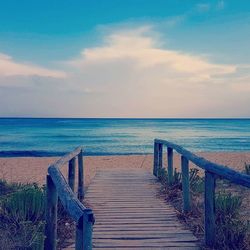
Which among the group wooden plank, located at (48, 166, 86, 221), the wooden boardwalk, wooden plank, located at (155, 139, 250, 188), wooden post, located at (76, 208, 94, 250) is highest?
wooden plank, located at (155, 139, 250, 188)

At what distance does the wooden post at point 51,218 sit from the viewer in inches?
160

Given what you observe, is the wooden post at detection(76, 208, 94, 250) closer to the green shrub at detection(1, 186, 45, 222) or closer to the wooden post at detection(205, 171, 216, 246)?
the wooden post at detection(205, 171, 216, 246)

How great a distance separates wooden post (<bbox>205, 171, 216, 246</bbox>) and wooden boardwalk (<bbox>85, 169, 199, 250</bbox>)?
0.19 m

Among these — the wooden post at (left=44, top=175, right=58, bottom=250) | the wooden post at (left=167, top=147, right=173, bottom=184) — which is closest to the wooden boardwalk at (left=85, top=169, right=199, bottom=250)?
the wooden post at (left=167, top=147, right=173, bottom=184)

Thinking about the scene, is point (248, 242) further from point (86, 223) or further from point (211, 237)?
point (86, 223)

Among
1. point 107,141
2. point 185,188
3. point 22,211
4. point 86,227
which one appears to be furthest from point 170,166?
point 107,141

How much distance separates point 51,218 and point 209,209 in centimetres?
183

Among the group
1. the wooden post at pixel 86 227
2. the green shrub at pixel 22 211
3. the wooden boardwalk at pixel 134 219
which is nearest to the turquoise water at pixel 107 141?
the wooden boardwalk at pixel 134 219

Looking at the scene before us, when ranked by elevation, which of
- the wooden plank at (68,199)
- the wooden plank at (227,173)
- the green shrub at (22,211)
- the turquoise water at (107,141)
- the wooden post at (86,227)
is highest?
the wooden plank at (227,173)

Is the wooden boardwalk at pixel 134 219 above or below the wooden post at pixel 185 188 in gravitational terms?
below

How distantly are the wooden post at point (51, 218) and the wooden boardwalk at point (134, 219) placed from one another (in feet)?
1.76

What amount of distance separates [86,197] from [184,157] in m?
2.30

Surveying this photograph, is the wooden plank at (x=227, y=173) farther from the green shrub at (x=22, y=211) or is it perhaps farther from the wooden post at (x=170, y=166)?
the wooden post at (x=170, y=166)

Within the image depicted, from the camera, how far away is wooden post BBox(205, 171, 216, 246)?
4363 millimetres
